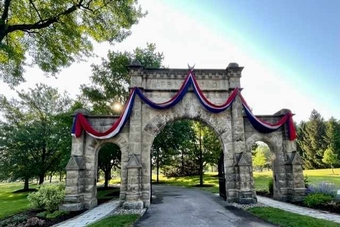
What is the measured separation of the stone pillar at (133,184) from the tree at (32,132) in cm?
1424

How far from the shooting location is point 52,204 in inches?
374

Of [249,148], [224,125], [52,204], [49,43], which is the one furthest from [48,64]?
[249,148]

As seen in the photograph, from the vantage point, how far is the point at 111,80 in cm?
1980

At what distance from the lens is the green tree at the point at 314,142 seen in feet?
131

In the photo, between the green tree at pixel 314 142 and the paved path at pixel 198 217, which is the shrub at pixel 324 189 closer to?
the paved path at pixel 198 217

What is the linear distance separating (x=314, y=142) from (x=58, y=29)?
46585 millimetres

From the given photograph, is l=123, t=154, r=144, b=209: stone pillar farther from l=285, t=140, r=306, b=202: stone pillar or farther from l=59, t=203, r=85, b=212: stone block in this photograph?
l=285, t=140, r=306, b=202: stone pillar

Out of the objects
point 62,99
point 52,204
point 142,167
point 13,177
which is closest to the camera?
point 52,204

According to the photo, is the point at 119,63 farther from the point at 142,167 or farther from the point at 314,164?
the point at 314,164

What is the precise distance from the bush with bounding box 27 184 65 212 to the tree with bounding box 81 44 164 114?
1002 centimetres

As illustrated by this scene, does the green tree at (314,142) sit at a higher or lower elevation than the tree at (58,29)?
lower

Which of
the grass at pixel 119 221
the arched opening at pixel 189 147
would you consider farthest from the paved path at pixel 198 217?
the arched opening at pixel 189 147

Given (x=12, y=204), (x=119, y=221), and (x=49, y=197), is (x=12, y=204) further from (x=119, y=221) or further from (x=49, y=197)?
(x=119, y=221)

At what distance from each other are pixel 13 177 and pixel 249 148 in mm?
23715
